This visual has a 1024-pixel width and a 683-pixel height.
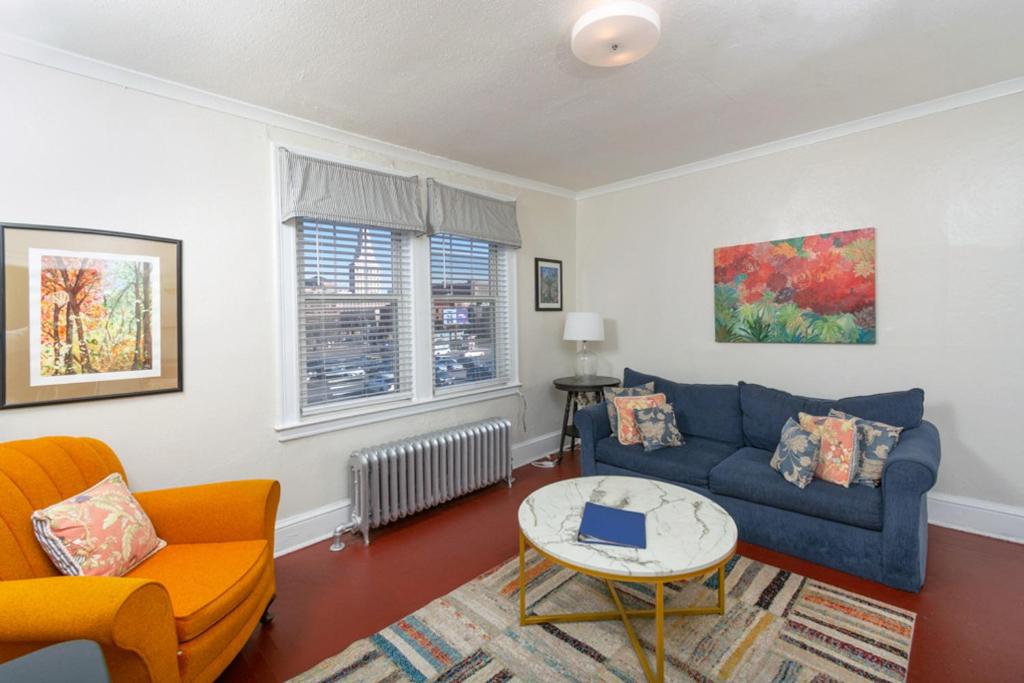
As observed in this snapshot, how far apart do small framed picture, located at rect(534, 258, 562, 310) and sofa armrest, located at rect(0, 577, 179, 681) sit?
11.0 ft

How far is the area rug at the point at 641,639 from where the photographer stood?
1.74m

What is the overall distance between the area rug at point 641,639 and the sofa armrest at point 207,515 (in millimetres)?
637

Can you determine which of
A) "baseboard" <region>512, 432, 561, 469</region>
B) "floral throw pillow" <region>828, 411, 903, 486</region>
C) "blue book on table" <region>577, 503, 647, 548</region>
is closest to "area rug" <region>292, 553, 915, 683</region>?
"blue book on table" <region>577, 503, 647, 548</region>

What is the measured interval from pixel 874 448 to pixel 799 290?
1.24 metres

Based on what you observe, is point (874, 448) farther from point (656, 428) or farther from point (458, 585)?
point (458, 585)

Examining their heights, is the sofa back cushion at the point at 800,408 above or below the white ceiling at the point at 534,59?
below

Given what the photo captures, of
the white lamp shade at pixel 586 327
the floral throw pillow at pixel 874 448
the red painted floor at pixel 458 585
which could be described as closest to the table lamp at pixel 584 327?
the white lamp shade at pixel 586 327

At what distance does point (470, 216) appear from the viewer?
3512 millimetres

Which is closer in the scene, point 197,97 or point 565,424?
point 197,97

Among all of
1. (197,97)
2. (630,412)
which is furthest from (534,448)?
(197,97)

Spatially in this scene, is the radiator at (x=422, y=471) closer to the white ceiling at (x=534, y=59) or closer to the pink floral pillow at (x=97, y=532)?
the pink floral pillow at (x=97, y=532)

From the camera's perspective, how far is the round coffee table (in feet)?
5.33

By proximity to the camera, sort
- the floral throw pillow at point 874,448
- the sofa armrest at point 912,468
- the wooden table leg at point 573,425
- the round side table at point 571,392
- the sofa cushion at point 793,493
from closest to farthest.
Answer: the sofa armrest at point 912,468
the sofa cushion at point 793,493
the floral throw pillow at point 874,448
the round side table at point 571,392
the wooden table leg at point 573,425

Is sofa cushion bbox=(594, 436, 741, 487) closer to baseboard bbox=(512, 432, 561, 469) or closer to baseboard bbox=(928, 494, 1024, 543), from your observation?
baseboard bbox=(512, 432, 561, 469)
